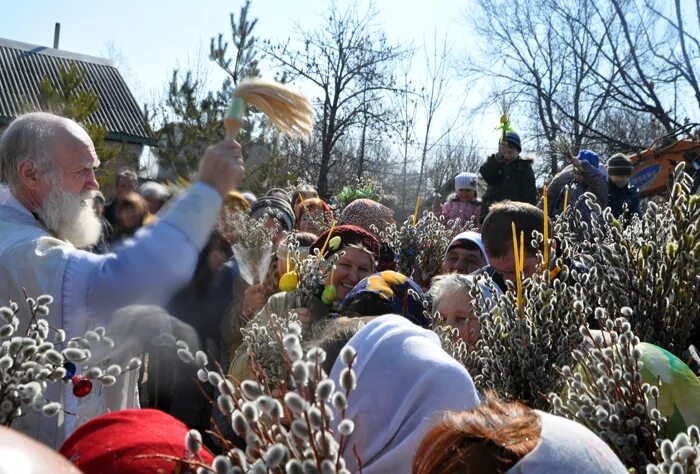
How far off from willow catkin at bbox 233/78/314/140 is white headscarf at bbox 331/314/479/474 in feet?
2.70

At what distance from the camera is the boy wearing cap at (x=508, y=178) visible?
7.67 metres

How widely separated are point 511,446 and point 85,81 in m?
29.4

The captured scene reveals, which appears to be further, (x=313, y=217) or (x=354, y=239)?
(x=313, y=217)

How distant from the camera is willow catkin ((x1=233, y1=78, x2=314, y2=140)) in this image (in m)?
2.27

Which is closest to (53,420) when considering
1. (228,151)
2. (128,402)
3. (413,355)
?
(128,402)

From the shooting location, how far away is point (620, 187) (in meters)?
6.78

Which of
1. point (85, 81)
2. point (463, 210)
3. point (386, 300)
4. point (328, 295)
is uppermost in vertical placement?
point (85, 81)

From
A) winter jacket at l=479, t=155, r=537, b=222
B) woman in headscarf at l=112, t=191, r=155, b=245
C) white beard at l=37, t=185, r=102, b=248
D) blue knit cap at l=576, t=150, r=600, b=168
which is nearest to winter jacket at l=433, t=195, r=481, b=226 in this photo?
winter jacket at l=479, t=155, r=537, b=222

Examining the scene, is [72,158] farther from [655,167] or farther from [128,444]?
[655,167]

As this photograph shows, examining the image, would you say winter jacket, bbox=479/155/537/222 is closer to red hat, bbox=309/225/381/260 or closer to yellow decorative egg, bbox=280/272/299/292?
red hat, bbox=309/225/381/260

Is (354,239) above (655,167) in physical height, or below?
below

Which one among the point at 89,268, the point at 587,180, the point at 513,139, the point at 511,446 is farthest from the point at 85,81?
the point at 511,446

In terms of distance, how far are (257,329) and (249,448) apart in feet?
6.65

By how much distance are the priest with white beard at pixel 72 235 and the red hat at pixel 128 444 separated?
0.51 metres
